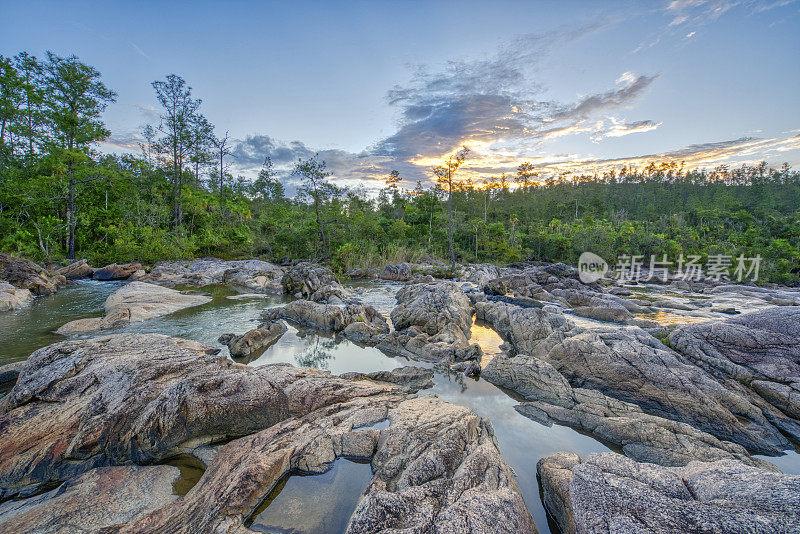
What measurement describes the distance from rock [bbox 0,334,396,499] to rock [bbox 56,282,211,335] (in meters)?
4.75

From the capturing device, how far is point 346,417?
4.47 meters

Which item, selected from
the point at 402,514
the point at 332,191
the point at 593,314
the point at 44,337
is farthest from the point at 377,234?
the point at 402,514

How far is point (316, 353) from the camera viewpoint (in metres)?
8.53

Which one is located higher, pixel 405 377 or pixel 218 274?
pixel 218 274

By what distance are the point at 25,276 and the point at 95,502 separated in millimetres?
16639

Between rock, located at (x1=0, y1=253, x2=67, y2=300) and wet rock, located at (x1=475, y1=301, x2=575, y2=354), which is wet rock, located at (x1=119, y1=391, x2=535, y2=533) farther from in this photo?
rock, located at (x1=0, y1=253, x2=67, y2=300)

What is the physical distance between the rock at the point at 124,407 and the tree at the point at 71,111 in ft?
71.9

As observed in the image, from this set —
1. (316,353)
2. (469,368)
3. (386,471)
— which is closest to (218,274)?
(316,353)

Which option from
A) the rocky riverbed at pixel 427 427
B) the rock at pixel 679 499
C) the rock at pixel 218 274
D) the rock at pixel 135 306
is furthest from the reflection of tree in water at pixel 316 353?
the rock at pixel 218 274

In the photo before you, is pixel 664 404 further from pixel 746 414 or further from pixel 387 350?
pixel 387 350

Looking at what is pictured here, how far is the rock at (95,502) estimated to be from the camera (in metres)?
2.71

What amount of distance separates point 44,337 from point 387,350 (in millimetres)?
9117

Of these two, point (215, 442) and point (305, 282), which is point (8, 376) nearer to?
point (215, 442)

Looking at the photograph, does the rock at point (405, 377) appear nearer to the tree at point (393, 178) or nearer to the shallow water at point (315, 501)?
the shallow water at point (315, 501)
